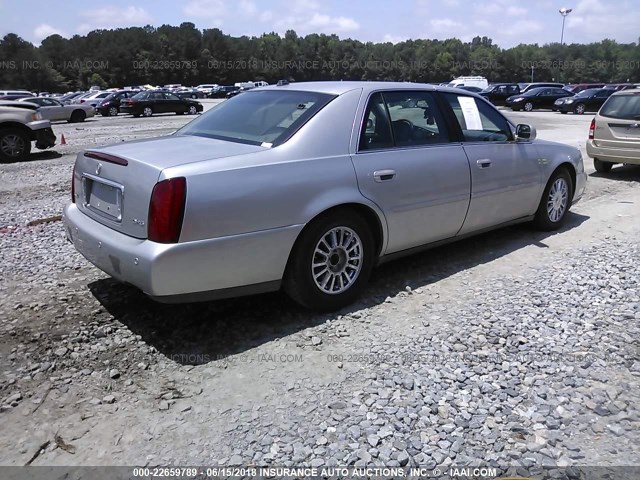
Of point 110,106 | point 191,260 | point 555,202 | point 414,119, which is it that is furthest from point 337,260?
point 110,106

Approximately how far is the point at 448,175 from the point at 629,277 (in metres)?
1.85

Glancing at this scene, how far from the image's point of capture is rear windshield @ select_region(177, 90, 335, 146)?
12.7 ft

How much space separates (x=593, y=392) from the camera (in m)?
3.03

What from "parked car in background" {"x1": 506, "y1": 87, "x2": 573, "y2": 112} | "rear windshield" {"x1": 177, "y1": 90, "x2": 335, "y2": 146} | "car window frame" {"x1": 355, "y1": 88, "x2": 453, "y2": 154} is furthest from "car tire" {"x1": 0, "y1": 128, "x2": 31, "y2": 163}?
"parked car in background" {"x1": 506, "y1": 87, "x2": 573, "y2": 112}

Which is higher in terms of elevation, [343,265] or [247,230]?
[247,230]

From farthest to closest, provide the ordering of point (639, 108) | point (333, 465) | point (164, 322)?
point (639, 108), point (164, 322), point (333, 465)

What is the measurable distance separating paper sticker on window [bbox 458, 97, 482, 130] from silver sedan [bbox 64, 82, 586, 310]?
1cm

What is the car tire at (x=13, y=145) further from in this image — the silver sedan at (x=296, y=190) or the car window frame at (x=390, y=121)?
the car window frame at (x=390, y=121)

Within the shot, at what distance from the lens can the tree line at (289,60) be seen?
3794 inches

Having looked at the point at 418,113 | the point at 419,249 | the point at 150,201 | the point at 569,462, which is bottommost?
the point at 569,462

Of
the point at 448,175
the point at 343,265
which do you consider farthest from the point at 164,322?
the point at 448,175

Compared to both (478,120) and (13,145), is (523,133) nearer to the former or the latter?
(478,120)

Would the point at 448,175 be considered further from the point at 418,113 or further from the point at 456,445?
the point at 456,445

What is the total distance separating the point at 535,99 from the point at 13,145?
2838cm
